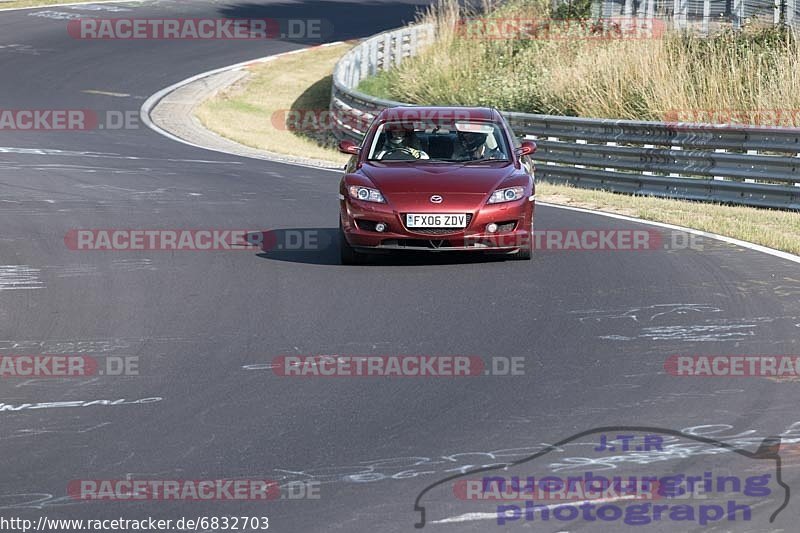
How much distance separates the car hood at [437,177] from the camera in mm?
12375

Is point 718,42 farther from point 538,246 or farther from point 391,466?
point 391,466

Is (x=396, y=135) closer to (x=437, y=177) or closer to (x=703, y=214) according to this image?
(x=437, y=177)

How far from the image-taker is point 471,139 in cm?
1341

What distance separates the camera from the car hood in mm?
12375

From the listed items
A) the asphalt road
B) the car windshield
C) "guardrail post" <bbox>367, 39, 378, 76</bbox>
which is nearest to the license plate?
the asphalt road

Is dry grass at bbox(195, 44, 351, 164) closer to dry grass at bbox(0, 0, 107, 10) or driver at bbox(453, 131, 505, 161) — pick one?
dry grass at bbox(0, 0, 107, 10)

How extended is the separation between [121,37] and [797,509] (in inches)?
1665

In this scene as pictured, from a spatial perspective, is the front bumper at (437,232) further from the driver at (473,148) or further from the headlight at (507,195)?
the driver at (473,148)

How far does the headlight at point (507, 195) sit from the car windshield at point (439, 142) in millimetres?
786

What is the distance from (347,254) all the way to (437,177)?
3.56 ft

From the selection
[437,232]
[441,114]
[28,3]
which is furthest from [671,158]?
[28,3]

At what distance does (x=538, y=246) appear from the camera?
13.9 metres

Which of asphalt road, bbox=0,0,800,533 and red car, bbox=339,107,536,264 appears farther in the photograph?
red car, bbox=339,107,536,264

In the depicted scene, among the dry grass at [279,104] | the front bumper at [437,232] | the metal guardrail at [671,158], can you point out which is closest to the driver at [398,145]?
the front bumper at [437,232]
